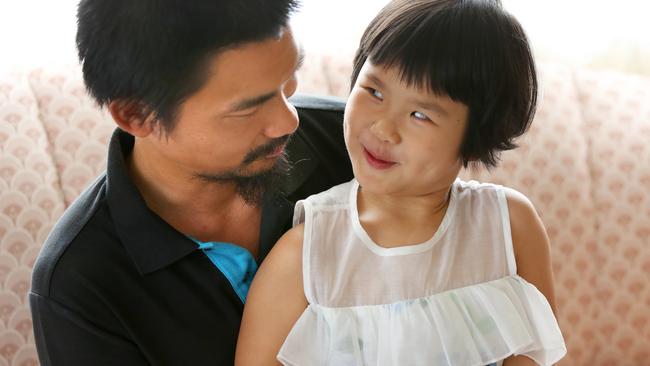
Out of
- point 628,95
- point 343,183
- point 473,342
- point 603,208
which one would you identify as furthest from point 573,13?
point 473,342

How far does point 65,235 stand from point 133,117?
24cm

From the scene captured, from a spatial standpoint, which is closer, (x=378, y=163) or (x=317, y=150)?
(x=378, y=163)

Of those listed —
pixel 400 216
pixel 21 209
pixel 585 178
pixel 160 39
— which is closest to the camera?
pixel 160 39

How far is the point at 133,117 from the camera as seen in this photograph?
5.08 feet

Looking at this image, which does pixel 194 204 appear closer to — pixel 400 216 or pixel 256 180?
pixel 256 180

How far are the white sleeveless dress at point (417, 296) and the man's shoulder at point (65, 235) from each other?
37cm

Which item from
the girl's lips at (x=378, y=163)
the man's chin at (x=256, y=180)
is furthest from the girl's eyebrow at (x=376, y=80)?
the man's chin at (x=256, y=180)

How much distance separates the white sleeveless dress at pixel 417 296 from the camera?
5.06 ft

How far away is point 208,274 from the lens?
5.38 ft

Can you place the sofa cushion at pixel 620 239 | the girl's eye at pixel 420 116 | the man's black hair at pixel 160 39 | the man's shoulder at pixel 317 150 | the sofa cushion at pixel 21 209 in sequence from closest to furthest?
the man's black hair at pixel 160 39
the girl's eye at pixel 420 116
the man's shoulder at pixel 317 150
the sofa cushion at pixel 21 209
the sofa cushion at pixel 620 239

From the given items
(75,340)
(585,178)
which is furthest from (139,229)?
(585,178)

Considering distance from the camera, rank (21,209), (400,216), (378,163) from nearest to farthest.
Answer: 1. (378,163)
2. (400,216)
3. (21,209)

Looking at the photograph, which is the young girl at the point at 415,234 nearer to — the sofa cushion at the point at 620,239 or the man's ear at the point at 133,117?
the man's ear at the point at 133,117

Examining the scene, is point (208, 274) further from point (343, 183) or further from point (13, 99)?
point (13, 99)
